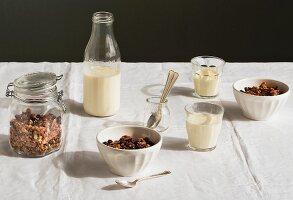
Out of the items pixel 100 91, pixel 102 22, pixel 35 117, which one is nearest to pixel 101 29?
pixel 102 22

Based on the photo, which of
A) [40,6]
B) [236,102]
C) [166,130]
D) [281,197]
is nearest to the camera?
[281,197]

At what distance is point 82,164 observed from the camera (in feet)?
4.06

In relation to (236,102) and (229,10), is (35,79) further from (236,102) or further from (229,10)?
(229,10)

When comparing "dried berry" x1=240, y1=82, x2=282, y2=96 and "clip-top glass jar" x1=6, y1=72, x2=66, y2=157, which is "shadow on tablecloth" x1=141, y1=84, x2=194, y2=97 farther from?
"clip-top glass jar" x1=6, y1=72, x2=66, y2=157

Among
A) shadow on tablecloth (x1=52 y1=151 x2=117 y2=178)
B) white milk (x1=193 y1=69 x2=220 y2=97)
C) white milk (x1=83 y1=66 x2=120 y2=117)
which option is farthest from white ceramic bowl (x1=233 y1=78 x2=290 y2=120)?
shadow on tablecloth (x1=52 y1=151 x2=117 y2=178)

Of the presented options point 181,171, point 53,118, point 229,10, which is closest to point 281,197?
point 181,171

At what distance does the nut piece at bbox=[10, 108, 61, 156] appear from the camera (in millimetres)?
1250

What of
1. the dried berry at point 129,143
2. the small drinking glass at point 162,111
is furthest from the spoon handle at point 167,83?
the dried berry at point 129,143

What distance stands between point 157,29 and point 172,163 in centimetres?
181

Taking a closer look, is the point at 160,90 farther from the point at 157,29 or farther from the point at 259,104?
the point at 157,29

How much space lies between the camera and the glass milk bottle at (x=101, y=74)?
1.48 meters

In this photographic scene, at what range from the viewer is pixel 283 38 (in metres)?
3.05

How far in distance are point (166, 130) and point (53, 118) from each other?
0.93ft

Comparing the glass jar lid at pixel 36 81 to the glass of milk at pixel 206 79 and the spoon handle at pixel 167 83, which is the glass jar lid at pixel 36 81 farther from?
the glass of milk at pixel 206 79
